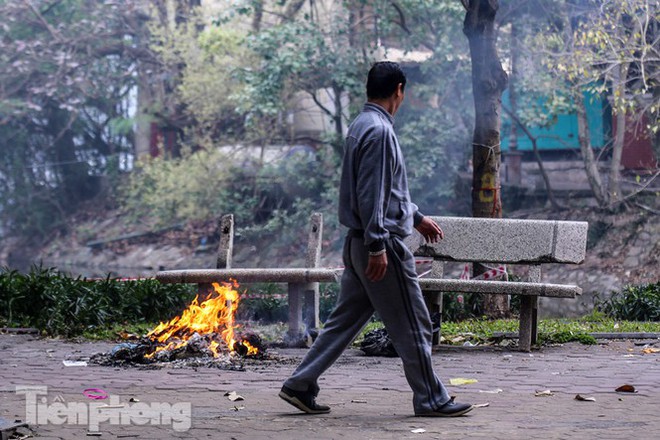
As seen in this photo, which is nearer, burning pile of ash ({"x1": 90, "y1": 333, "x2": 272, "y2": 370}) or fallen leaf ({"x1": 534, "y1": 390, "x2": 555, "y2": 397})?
fallen leaf ({"x1": 534, "y1": 390, "x2": 555, "y2": 397})

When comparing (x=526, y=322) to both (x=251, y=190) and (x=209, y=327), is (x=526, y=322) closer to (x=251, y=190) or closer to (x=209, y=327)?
(x=209, y=327)

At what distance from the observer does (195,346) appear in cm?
848

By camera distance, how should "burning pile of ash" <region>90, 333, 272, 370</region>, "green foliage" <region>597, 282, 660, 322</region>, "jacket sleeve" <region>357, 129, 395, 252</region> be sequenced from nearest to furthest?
"jacket sleeve" <region>357, 129, 395, 252</region> < "burning pile of ash" <region>90, 333, 272, 370</region> < "green foliage" <region>597, 282, 660, 322</region>

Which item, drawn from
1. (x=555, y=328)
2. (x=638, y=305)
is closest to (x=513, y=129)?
(x=638, y=305)

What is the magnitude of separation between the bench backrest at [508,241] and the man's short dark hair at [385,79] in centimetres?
362

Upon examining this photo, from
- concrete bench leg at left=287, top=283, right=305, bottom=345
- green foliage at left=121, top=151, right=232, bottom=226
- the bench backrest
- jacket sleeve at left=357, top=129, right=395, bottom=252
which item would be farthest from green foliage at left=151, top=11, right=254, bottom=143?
jacket sleeve at left=357, top=129, right=395, bottom=252

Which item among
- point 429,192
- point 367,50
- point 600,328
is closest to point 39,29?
point 367,50

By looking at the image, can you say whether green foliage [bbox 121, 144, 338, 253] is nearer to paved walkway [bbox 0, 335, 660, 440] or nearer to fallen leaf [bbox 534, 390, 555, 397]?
paved walkway [bbox 0, 335, 660, 440]

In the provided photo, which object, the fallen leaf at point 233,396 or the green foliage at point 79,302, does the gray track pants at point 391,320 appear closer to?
the fallen leaf at point 233,396

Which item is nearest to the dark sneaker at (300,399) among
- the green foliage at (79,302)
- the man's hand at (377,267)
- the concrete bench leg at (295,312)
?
the man's hand at (377,267)

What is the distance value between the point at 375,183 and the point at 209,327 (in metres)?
3.73

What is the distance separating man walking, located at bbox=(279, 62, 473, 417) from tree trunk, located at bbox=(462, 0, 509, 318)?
6828mm

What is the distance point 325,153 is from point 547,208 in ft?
19.3

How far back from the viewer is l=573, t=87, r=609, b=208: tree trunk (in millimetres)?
23330
